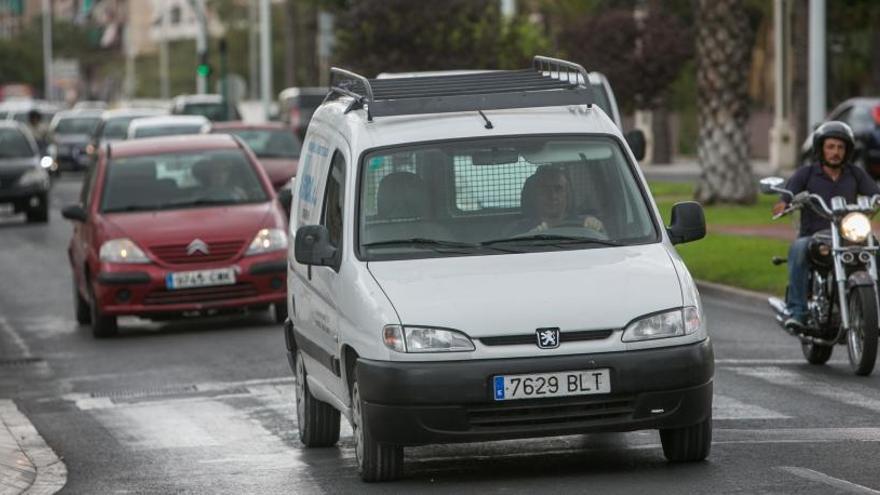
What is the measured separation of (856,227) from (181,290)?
7.01 meters

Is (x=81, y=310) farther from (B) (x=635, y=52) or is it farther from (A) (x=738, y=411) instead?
(B) (x=635, y=52)

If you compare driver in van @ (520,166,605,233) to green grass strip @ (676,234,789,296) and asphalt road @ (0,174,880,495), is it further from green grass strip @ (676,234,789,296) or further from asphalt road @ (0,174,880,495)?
green grass strip @ (676,234,789,296)

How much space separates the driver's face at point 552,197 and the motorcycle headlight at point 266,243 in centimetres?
902

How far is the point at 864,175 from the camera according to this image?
14766 mm

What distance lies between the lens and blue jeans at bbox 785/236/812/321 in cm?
1479

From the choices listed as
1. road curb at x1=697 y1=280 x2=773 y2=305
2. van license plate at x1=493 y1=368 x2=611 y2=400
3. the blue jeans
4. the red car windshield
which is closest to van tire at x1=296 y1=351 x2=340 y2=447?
van license plate at x1=493 y1=368 x2=611 y2=400

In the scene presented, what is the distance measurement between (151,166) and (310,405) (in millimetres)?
8913

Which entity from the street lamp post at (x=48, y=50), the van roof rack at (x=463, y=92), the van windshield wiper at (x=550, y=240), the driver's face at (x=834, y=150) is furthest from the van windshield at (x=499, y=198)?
the street lamp post at (x=48, y=50)

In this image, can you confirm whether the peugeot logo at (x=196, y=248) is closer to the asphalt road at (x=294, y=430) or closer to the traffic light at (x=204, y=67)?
the asphalt road at (x=294, y=430)

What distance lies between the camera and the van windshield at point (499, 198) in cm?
1045

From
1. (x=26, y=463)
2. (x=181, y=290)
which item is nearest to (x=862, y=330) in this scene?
(x=26, y=463)

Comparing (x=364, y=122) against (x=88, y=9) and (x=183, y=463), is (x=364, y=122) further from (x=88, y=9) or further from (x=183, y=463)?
(x=88, y=9)

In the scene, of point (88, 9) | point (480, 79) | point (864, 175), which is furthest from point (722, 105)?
point (88, 9)

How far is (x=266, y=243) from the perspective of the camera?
19.5 metres
